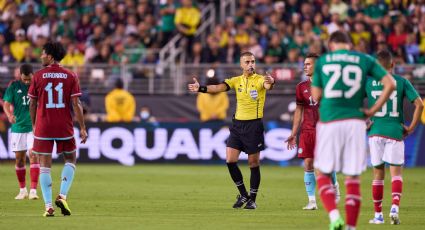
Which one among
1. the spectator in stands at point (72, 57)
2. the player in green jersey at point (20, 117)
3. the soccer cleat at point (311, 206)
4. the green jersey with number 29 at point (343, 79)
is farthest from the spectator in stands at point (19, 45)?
the green jersey with number 29 at point (343, 79)

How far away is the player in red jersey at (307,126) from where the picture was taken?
16.0m

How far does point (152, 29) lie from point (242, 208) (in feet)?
58.6

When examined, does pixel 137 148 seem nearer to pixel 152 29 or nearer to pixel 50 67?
pixel 152 29

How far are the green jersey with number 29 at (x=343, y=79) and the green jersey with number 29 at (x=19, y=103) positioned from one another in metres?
8.45

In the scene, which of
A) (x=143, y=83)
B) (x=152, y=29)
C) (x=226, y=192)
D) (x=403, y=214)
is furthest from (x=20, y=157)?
(x=152, y=29)

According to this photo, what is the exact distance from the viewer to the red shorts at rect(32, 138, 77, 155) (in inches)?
566

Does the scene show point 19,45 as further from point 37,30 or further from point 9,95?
point 9,95

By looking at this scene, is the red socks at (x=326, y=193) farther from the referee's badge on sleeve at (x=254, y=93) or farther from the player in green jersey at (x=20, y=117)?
the player in green jersey at (x=20, y=117)

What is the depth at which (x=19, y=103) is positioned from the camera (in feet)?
60.0

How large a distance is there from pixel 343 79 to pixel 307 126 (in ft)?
17.0

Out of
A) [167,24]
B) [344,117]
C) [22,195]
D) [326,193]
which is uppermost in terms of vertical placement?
[167,24]

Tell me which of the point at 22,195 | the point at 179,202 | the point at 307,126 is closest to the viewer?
the point at 307,126

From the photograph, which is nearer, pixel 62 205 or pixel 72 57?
pixel 62 205

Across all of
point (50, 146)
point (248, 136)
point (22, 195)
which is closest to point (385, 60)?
point (248, 136)
